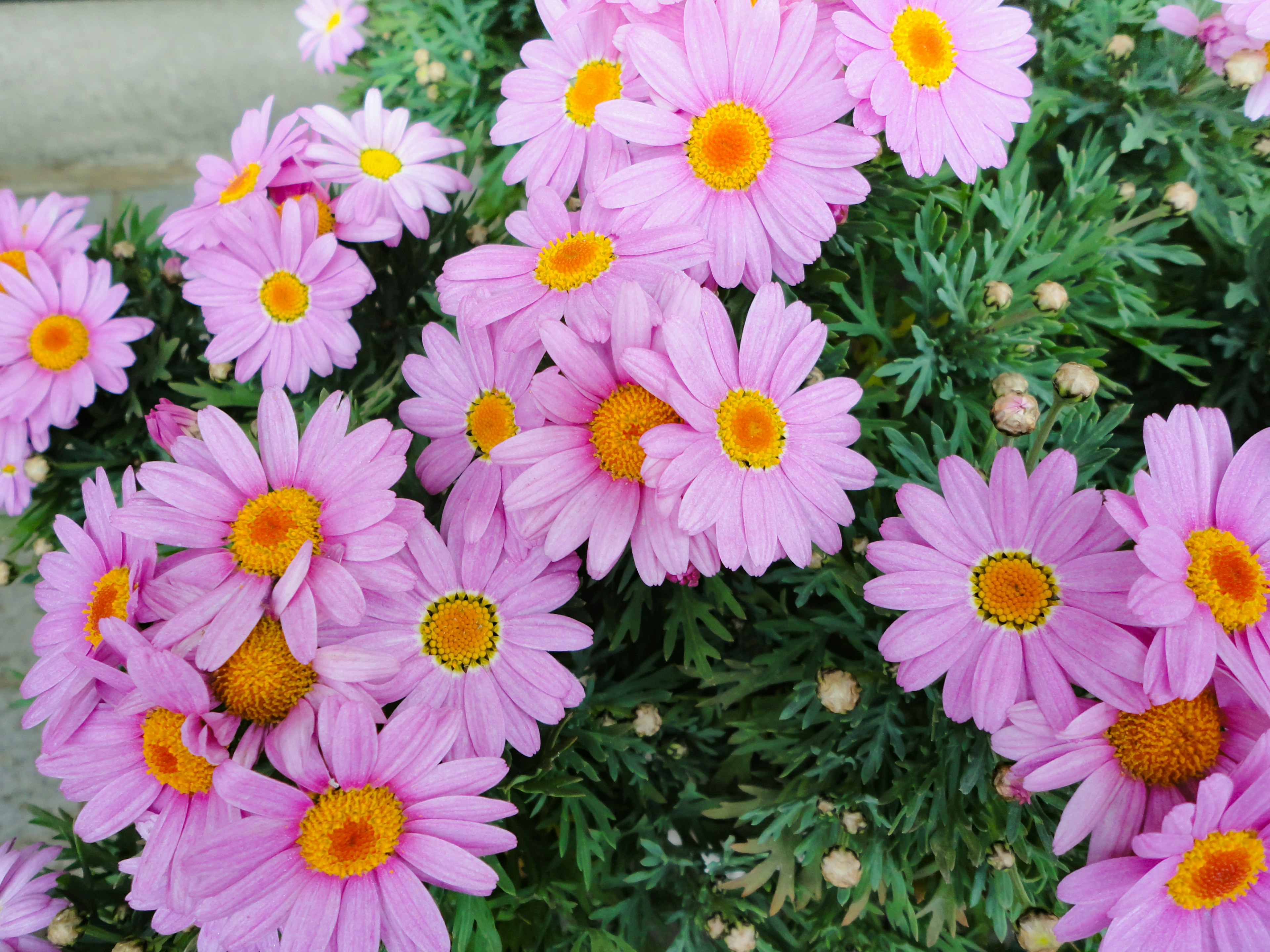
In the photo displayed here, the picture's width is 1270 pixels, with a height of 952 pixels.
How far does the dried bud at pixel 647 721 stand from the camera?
868 mm

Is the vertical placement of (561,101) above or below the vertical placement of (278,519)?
above

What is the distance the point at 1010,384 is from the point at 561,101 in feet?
1.70

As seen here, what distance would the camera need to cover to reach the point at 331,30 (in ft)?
4.98

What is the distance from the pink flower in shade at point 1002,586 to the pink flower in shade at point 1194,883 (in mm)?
102

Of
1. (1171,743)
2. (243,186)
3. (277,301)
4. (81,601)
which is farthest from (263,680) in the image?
(1171,743)

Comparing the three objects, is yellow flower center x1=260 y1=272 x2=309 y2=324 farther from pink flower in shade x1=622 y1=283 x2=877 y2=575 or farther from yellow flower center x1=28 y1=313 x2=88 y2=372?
pink flower in shade x1=622 y1=283 x2=877 y2=575

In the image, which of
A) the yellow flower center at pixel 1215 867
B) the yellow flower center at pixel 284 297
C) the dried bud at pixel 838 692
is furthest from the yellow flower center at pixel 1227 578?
the yellow flower center at pixel 284 297

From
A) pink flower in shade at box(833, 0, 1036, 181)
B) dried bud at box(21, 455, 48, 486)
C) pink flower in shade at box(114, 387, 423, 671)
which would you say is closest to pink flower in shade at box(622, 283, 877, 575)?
pink flower in shade at box(833, 0, 1036, 181)

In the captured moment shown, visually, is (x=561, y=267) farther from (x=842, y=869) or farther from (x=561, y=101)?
(x=842, y=869)

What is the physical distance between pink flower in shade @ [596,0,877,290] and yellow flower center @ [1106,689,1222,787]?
44cm

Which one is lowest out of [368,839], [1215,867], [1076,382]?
[368,839]

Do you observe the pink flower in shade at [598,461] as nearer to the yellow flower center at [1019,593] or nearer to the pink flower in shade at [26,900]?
the yellow flower center at [1019,593]

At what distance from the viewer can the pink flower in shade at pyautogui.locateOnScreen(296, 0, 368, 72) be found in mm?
1479

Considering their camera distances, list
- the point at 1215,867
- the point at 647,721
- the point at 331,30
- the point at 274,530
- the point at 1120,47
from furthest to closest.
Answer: the point at 331,30 < the point at 1120,47 < the point at 647,721 < the point at 274,530 < the point at 1215,867
